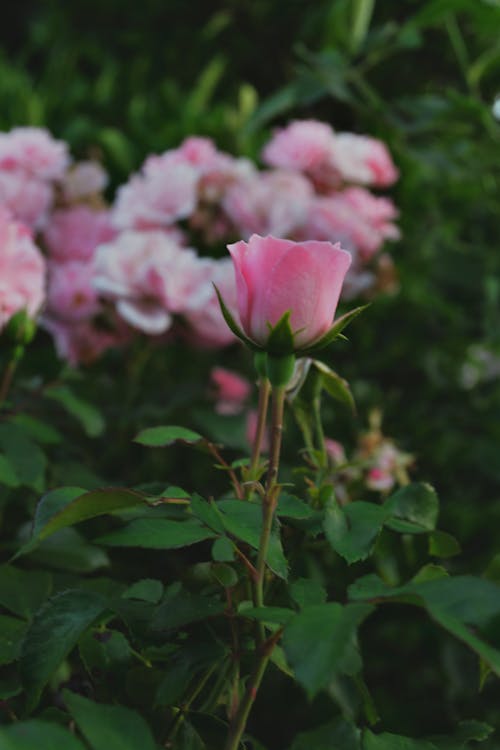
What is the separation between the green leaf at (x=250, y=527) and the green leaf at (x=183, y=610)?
0.04 m

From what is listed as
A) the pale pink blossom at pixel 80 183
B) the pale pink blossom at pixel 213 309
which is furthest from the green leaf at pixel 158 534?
the pale pink blossom at pixel 80 183

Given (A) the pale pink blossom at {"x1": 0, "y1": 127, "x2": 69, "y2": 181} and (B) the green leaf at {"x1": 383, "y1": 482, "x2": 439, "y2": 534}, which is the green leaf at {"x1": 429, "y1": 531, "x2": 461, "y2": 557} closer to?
(B) the green leaf at {"x1": 383, "y1": 482, "x2": 439, "y2": 534}

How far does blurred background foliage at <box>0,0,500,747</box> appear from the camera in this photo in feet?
4.04

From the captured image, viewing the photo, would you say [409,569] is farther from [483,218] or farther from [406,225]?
[483,218]

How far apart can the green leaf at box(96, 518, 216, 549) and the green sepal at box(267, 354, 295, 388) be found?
90 mm

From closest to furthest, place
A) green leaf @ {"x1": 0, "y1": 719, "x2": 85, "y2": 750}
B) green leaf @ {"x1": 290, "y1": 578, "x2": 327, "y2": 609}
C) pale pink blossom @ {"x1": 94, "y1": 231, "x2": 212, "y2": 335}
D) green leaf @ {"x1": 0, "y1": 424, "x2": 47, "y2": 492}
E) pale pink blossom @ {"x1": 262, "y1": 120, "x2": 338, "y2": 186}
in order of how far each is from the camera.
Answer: green leaf @ {"x1": 0, "y1": 719, "x2": 85, "y2": 750} → green leaf @ {"x1": 290, "y1": 578, "x2": 327, "y2": 609} → green leaf @ {"x1": 0, "y1": 424, "x2": 47, "y2": 492} → pale pink blossom @ {"x1": 94, "y1": 231, "x2": 212, "y2": 335} → pale pink blossom @ {"x1": 262, "y1": 120, "x2": 338, "y2": 186}

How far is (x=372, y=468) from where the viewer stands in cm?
100

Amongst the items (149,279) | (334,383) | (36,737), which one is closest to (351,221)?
(149,279)

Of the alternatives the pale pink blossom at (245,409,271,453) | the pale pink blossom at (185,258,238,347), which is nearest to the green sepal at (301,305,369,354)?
the pale pink blossom at (185,258,238,347)

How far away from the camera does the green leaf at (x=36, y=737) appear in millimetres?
347

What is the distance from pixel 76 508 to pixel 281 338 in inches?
5.3

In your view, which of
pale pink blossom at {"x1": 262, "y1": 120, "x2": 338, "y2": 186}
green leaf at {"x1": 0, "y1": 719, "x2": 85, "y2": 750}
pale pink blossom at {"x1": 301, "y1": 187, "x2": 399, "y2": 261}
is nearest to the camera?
green leaf at {"x1": 0, "y1": 719, "x2": 85, "y2": 750}

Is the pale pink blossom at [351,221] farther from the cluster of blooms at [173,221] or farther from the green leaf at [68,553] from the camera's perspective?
the green leaf at [68,553]

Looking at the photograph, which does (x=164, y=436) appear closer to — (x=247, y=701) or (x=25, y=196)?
(x=247, y=701)
